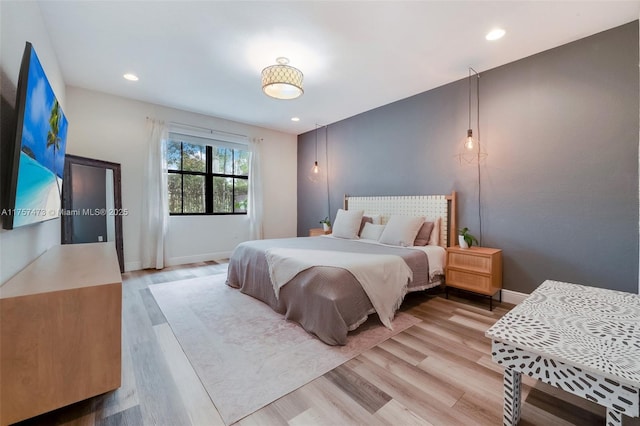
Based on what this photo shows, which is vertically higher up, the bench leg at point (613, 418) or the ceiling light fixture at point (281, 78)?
the ceiling light fixture at point (281, 78)

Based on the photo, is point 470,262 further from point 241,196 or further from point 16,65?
point 241,196

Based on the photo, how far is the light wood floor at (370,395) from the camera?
1.34 metres

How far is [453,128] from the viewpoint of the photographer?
3408mm

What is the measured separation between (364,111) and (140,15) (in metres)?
3.26

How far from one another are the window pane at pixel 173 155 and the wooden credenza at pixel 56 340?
A: 3396 mm

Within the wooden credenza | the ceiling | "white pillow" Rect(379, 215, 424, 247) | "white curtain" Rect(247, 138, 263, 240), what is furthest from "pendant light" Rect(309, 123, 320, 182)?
the wooden credenza

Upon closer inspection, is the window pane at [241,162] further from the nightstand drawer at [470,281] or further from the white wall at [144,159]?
the nightstand drawer at [470,281]

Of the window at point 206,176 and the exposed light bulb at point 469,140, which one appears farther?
the window at point 206,176

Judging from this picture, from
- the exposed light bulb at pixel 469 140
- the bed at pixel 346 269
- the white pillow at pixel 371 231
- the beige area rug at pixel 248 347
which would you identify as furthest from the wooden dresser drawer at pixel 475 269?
the exposed light bulb at pixel 469 140

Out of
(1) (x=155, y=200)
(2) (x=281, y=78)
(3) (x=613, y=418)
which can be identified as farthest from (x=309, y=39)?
(1) (x=155, y=200)

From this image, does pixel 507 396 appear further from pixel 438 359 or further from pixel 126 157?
pixel 126 157

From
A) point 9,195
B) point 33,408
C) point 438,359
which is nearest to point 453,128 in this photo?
point 438,359

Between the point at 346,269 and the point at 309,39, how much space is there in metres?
2.20

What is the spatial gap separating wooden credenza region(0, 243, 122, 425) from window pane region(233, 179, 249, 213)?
3867 mm
